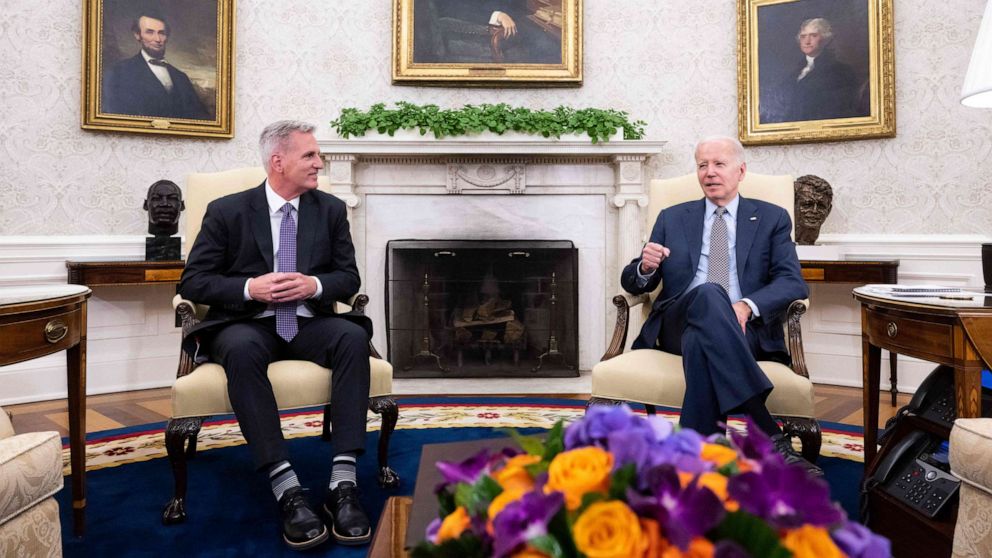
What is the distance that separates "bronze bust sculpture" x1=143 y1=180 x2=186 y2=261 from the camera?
13.2 feet

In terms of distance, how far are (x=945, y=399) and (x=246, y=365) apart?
2.25 m

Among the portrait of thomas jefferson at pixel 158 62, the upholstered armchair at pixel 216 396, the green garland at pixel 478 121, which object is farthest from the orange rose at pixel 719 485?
the portrait of thomas jefferson at pixel 158 62

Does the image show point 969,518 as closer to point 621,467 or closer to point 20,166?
point 621,467

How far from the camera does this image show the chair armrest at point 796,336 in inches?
91.4

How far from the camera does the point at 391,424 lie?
8.17ft

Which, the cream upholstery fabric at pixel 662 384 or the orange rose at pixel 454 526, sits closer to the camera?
the orange rose at pixel 454 526

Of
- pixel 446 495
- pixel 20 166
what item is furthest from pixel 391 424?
pixel 20 166

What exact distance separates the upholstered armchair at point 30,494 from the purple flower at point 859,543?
4.97ft

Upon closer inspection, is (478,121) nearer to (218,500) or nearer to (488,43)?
(488,43)

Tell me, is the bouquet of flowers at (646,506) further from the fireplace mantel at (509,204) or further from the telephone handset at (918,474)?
the fireplace mantel at (509,204)

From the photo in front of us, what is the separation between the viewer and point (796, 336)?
241 cm

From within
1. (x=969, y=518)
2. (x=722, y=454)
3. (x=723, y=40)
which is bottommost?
(x=969, y=518)

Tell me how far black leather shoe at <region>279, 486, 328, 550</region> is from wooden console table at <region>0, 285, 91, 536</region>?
693mm

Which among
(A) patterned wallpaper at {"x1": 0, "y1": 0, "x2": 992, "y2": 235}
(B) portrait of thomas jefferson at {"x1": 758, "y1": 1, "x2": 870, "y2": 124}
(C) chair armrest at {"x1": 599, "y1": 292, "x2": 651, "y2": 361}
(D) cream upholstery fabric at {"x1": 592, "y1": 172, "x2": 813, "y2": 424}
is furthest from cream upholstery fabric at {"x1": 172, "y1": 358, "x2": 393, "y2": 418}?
(B) portrait of thomas jefferson at {"x1": 758, "y1": 1, "x2": 870, "y2": 124}
